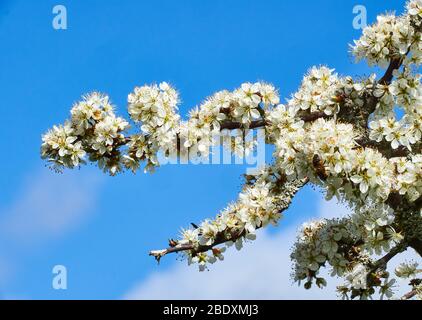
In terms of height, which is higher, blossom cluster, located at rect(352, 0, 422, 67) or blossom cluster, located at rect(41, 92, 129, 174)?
blossom cluster, located at rect(352, 0, 422, 67)

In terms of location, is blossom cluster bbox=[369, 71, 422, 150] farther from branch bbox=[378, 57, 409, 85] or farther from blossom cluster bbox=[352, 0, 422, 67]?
blossom cluster bbox=[352, 0, 422, 67]

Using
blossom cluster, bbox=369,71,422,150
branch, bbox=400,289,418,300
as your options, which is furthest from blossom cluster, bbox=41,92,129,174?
branch, bbox=400,289,418,300

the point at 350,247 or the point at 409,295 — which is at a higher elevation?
the point at 350,247

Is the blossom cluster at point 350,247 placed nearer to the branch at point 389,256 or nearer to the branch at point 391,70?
the branch at point 389,256

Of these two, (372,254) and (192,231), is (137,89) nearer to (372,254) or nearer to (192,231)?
(192,231)

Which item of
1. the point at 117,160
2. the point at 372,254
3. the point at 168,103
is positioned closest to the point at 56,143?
the point at 117,160

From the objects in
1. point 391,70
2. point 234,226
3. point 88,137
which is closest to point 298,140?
point 234,226

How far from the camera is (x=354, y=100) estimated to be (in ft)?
36.8

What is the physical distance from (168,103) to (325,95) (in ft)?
7.62

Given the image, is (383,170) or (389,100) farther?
(389,100)

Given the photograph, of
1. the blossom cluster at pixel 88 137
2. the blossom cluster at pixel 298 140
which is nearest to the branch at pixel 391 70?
the blossom cluster at pixel 298 140

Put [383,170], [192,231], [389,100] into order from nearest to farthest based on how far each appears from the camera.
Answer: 1. [383,170]
2. [192,231]
3. [389,100]

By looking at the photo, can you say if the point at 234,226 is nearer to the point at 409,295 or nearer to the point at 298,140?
the point at 298,140
